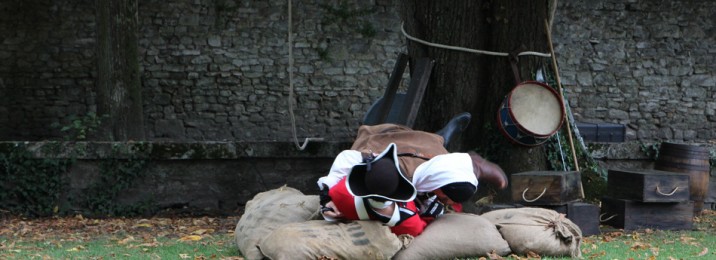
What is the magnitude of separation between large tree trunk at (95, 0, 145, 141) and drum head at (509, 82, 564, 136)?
459 cm

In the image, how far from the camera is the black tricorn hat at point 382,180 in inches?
173

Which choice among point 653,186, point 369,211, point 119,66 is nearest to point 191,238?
point 369,211

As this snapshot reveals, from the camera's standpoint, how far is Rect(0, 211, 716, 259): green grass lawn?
17.3 feet

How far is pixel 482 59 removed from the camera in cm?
691

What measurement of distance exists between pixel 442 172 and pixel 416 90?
2092 mm

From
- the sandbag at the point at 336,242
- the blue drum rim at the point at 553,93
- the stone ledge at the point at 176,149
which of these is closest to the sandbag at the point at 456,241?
the sandbag at the point at 336,242

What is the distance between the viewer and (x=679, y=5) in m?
14.8

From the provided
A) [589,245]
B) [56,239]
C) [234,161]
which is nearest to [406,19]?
[234,161]

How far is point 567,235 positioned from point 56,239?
3.25 meters

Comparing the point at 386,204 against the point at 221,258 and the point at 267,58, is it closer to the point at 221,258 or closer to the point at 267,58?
the point at 221,258

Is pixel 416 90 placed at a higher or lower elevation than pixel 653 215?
higher

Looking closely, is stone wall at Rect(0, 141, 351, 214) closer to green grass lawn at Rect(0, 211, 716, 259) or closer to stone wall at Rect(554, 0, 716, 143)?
green grass lawn at Rect(0, 211, 716, 259)

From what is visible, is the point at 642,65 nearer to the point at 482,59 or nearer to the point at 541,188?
the point at 482,59

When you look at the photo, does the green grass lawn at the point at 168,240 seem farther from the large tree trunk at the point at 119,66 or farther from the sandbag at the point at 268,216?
the large tree trunk at the point at 119,66
